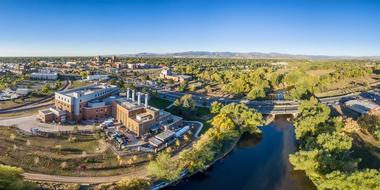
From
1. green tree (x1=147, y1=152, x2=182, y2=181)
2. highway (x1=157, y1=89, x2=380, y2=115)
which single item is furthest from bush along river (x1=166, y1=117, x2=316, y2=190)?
highway (x1=157, y1=89, x2=380, y2=115)

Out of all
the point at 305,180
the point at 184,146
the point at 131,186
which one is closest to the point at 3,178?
the point at 131,186

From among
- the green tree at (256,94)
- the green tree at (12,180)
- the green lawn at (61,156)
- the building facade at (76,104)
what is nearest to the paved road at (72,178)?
the green lawn at (61,156)

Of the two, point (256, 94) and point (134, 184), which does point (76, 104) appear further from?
point (256, 94)

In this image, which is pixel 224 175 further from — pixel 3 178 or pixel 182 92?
pixel 182 92

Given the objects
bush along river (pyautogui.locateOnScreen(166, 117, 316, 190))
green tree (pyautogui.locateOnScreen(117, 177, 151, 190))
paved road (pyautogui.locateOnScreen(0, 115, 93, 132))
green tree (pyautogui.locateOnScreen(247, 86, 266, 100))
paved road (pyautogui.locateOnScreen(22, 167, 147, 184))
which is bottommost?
bush along river (pyautogui.locateOnScreen(166, 117, 316, 190))

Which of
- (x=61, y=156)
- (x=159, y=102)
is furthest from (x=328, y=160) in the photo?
(x=159, y=102)

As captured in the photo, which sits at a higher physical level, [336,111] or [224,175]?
[336,111]

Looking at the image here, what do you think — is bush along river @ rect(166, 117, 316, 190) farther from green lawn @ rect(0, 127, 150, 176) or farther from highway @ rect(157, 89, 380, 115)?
highway @ rect(157, 89, 380, 115)

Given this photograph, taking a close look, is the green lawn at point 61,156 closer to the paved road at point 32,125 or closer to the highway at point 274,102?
the paved road at point 32,125

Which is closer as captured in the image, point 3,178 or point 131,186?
point 3,178
